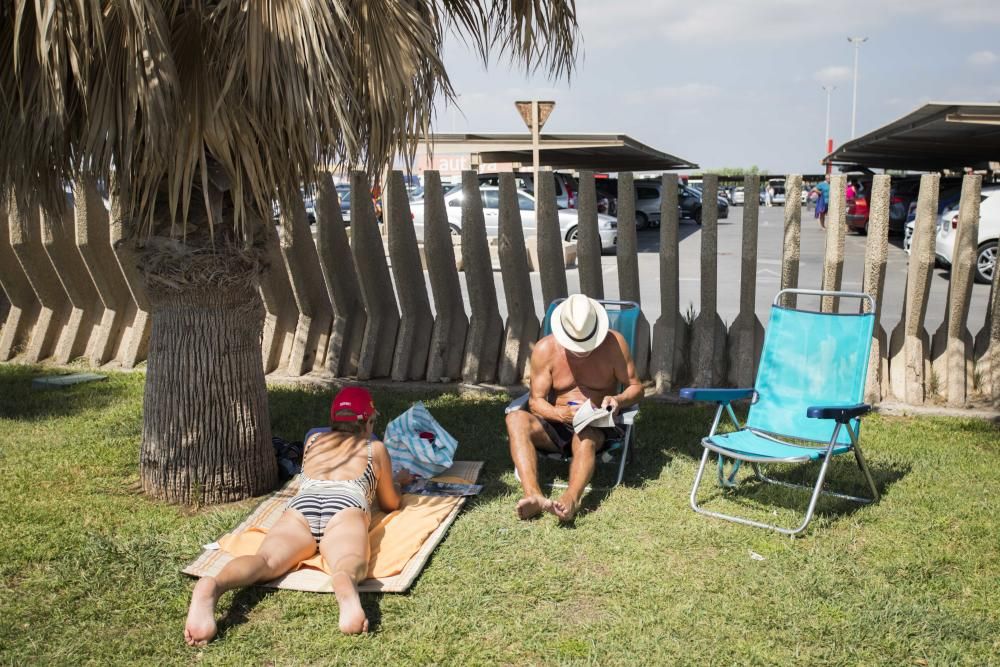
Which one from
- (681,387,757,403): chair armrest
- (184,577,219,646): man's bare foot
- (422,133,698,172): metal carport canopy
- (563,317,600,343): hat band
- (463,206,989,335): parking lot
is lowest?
(463,206,989,335): parking lot

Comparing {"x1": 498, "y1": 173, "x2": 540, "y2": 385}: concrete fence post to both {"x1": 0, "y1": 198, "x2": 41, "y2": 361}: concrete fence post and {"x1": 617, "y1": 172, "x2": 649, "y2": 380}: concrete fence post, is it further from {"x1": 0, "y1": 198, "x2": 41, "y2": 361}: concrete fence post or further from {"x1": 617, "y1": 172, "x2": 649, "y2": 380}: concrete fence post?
{"x1": 0, "y1": 198, "x2": 41, "y2": 361}: concrete fence post

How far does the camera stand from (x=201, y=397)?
4871 millimetres

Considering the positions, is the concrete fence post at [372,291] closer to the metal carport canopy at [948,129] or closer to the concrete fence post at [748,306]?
the concrete fence post at [748,306]

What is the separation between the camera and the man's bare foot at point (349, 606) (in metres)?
3.56

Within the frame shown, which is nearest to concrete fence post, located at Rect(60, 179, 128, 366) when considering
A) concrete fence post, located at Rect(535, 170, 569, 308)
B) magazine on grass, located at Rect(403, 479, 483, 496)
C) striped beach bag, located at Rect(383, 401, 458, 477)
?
concrete fence post, located at Rect(535, 170, 569, 308)

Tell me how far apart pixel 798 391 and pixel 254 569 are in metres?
3.23

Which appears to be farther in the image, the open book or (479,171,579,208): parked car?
(479,171,579,208): parked car

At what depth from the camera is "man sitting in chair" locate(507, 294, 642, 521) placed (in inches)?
197

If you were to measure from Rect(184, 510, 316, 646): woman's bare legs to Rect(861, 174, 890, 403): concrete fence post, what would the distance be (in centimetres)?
433

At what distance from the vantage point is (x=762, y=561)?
166 inches

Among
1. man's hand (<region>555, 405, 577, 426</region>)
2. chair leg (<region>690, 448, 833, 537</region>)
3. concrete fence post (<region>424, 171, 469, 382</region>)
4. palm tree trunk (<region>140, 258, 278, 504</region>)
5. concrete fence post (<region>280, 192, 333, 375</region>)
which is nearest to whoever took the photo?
chair leg (<region>690, 448, 833, 537</region>)

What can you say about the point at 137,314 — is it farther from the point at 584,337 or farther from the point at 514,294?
the point at 584,337

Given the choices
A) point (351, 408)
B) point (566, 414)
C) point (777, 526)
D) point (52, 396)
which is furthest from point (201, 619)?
point (52, 396)

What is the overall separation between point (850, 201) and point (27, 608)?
23.6m
